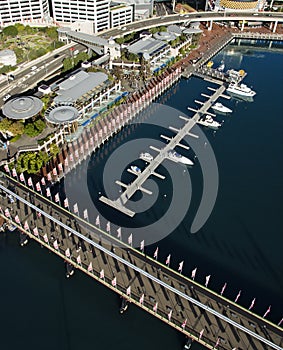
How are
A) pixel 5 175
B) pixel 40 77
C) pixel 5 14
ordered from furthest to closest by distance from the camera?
pixel 5 14
pixel 40 77
pixel 5 175

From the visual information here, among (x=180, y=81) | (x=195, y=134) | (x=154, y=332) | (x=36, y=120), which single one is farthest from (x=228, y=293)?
(x=180, y=81)

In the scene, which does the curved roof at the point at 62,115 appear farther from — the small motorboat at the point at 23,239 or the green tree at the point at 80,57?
the green tree at the point at 80,57

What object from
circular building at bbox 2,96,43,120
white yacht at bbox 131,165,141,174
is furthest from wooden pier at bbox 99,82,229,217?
circular building at bbox 2,96,43,120

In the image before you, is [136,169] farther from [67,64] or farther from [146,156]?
[67,64]

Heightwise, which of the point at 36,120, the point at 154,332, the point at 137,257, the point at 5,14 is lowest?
the point at 154,332

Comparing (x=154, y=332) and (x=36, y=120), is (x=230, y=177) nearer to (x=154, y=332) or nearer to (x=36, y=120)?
(x=154, y=332)

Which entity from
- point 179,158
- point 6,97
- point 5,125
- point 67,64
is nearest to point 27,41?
point 67,64
